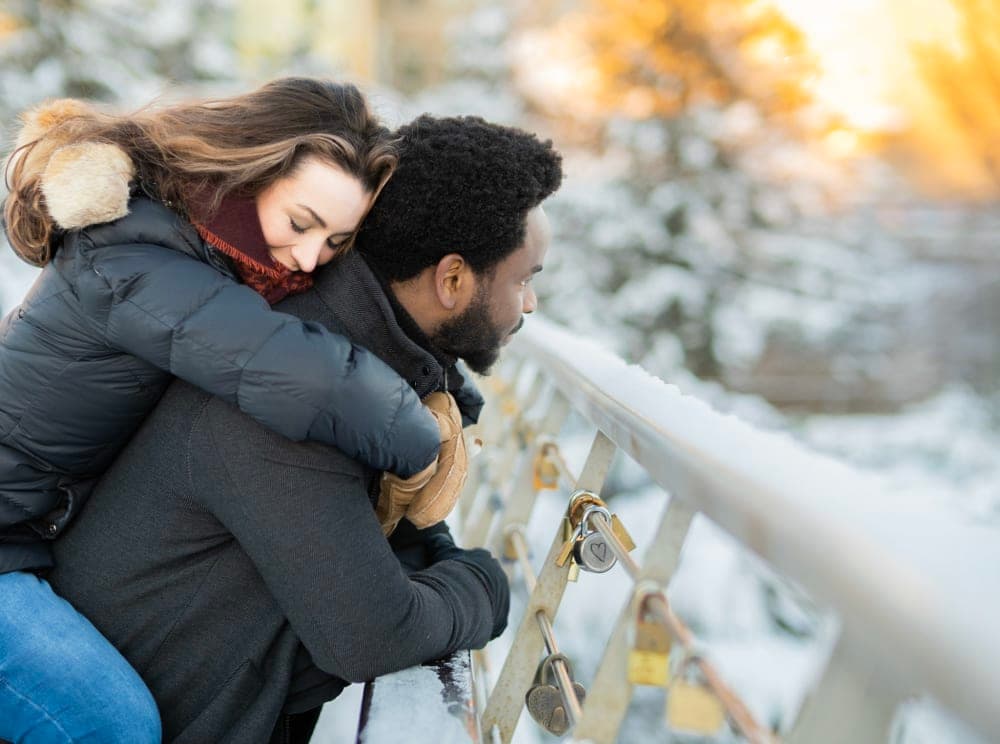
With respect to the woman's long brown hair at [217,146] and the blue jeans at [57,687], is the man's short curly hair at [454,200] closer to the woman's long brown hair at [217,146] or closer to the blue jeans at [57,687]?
the woman's long brown hair at [217,146]

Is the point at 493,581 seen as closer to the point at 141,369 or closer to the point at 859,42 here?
the point at 141,369

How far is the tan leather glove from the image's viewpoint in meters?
1.76

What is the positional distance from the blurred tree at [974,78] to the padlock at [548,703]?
422 inches

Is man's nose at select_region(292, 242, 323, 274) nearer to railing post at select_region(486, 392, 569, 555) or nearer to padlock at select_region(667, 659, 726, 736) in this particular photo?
railing post at select_region(486, 392, 569, 555)

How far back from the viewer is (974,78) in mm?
11695

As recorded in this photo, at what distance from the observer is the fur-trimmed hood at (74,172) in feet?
5.16

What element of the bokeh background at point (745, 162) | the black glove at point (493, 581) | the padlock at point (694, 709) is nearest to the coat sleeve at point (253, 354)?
the black glove at point (493, 581)

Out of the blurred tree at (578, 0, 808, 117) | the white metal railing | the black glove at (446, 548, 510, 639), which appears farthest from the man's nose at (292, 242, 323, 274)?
the blurred tree at (578, 0, 808, 117)

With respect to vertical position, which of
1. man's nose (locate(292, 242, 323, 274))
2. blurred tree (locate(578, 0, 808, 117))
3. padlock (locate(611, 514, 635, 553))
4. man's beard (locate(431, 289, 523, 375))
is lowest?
padlock (locate(611, 514, 635, 553))

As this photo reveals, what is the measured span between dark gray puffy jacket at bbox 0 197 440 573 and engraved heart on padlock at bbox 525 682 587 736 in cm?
53

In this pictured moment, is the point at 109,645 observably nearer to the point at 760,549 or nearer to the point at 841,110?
the point at 760,549

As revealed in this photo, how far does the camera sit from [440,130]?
75.0 inches

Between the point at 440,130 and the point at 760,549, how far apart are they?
1.31 m

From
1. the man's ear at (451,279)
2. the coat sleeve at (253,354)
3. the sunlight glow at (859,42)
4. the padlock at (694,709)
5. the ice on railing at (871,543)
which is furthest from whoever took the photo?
the sunlight glow at (859,42)
